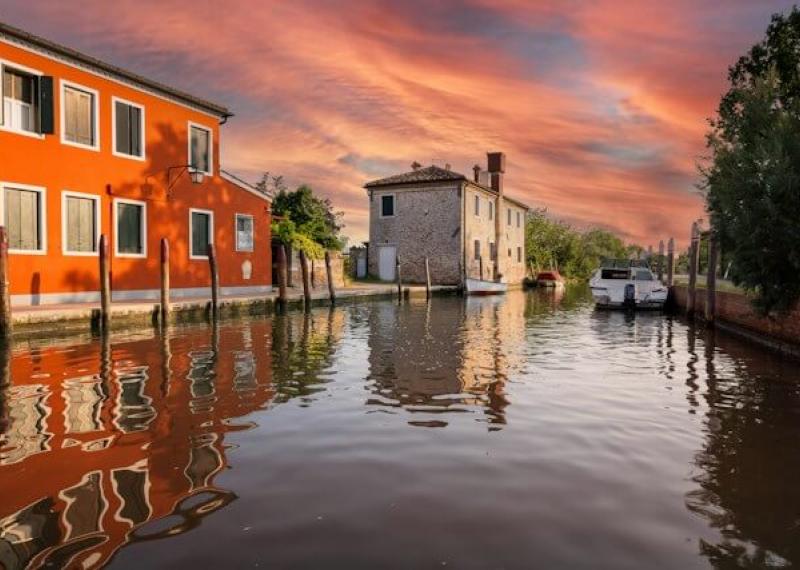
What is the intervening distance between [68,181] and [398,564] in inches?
629

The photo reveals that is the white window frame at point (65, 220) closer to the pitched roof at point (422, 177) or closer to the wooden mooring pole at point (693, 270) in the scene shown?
the wooden mooring pole at point (693, 270)

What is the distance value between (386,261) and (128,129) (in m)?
21.9

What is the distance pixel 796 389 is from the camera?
8531 millimetres

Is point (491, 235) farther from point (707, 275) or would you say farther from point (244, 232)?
point (707, 275)

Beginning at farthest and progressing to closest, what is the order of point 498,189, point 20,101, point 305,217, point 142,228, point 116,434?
point 498,189
point 305,217
point 142,228
point 20,101
point 116,434

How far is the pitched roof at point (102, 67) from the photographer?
48.3 ft

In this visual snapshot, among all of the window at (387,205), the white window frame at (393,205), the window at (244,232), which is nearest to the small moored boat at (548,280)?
the white window frame at (393,205)

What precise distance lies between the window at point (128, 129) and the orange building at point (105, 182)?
0.10ft

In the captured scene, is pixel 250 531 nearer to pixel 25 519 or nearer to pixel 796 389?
pixel 25 519

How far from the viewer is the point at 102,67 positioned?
16812 millimetres

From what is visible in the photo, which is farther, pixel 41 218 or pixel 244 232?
pixel 244 232

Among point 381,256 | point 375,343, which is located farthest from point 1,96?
point 381,256

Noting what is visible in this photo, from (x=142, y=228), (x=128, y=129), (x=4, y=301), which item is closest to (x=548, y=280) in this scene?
(x=142, y=228)

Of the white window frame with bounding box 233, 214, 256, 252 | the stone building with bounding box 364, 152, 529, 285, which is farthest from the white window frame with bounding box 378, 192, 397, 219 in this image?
the white window frame with bounding box 233, 214, 256, 252
